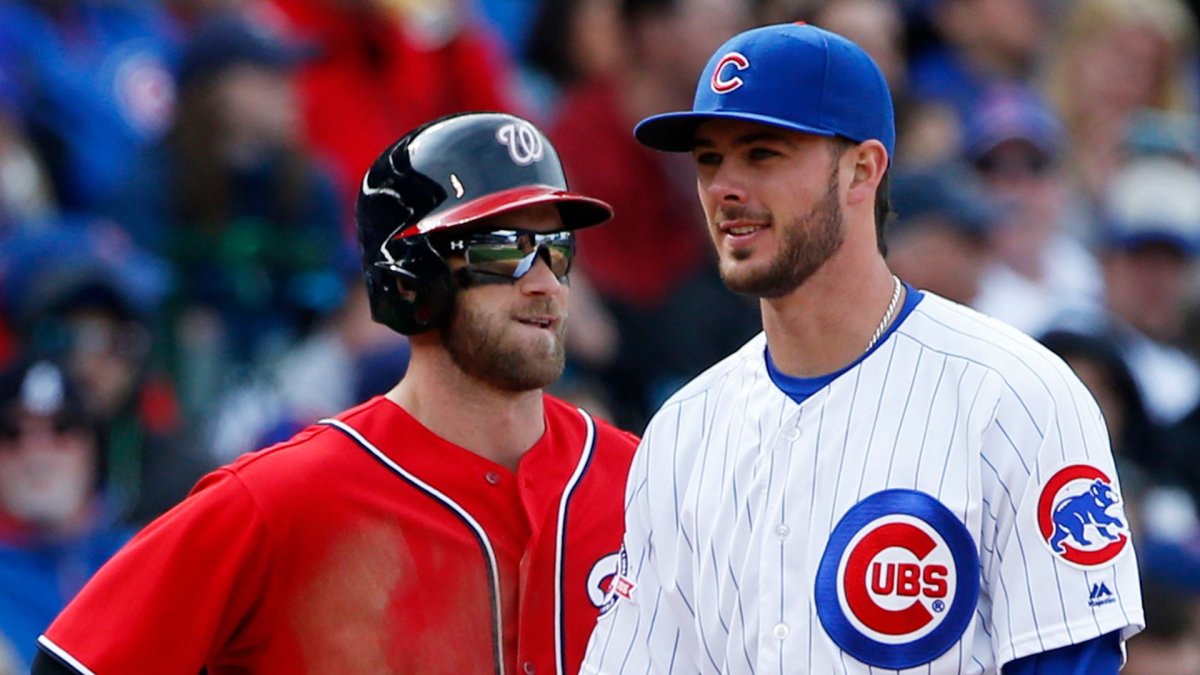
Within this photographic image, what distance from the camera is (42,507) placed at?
5.66m

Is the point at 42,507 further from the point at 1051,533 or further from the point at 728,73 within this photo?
the point at 1051,533

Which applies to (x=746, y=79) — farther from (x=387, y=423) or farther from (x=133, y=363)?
(x=133, y=363)

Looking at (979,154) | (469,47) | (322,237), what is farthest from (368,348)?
(979,154)

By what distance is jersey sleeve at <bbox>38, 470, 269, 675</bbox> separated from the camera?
3793 mm

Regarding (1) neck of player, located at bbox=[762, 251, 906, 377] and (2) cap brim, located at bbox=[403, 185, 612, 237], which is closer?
(1) neck of player, located at bbox=[762, 251, 906, 377]

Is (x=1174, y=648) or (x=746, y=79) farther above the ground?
(x=746, y=79)

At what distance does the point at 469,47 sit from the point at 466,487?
373cm

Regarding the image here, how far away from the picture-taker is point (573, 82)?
7.99m

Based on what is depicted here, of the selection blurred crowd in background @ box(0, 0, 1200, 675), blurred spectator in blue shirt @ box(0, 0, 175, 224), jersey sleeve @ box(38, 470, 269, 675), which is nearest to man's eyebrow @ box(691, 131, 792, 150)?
jersey sleeve @ box(38, 470, 269, 675)

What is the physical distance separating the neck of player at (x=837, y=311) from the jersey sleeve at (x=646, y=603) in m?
0.36

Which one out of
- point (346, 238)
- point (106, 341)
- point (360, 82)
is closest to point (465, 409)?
point (106, 341)

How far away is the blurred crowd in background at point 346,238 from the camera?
5914mm

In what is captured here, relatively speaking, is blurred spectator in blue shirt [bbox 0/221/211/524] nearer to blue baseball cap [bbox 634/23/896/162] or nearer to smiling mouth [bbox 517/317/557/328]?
smiling mouth [bbox 517/317/557/328]

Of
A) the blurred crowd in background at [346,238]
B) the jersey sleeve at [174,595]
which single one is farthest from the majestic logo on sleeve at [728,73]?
the blurred crowd in background at [346,238]
